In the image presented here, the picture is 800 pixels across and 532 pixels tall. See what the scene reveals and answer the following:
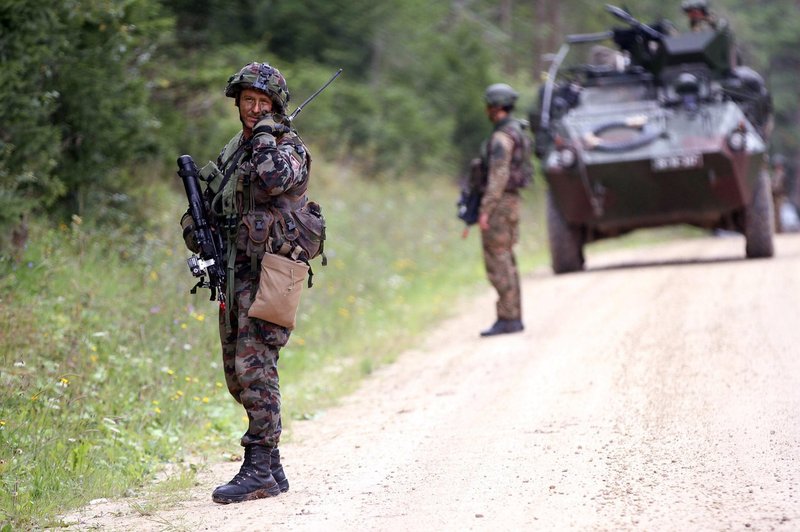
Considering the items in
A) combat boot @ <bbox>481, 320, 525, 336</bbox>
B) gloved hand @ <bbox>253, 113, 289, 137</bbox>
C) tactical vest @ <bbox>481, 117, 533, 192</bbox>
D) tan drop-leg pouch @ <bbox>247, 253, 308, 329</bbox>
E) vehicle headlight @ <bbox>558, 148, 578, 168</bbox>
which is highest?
gloved hand @ <bbox>253, 113, 289, 137</bbox>

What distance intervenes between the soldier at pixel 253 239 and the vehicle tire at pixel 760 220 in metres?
9.37

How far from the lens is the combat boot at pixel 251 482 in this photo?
5.27m

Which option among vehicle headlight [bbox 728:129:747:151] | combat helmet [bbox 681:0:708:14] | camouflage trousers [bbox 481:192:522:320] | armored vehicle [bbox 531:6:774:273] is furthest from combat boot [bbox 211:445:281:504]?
combat helmet [bbox 681:0:708:14]

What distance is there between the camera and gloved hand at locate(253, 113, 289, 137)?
17.1ft

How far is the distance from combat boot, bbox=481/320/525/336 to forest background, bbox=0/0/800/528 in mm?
866

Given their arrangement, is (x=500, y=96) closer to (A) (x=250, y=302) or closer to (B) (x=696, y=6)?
(A) (x=250, y=302)

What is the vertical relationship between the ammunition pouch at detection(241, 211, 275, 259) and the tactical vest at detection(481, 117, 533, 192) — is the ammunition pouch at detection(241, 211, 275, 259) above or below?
above

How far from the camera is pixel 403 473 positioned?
5.68 meters

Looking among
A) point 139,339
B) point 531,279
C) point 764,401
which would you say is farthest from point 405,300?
point 764,401

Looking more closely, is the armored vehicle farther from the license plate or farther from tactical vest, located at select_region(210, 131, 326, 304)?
tactical vest, located at select_region(210, 131, 326, 304)

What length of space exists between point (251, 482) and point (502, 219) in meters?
4.96

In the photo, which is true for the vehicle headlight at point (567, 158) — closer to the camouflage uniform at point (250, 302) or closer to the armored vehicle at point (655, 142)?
the armored vehicle at point (655, 142)

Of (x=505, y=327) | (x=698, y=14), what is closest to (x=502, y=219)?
(x=505, y=327)

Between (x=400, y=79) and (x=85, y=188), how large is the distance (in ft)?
43.6
